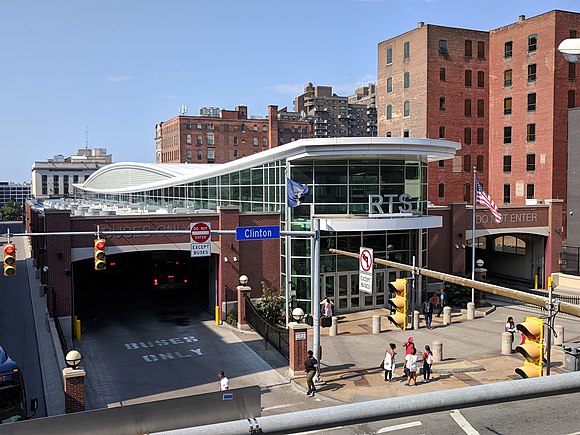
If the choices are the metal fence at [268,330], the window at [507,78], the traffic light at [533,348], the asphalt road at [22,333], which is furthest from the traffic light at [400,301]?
the window at [507,78]

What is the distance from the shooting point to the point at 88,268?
49312 millimetres

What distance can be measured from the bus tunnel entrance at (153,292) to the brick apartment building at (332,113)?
401 feet

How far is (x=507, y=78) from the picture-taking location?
55062mm

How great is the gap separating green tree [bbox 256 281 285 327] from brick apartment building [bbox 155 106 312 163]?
89825mm

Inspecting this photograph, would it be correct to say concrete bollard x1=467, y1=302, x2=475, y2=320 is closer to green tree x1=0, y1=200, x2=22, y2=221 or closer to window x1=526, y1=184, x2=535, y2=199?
window x1=526, y1=184, x2=535, y2=199

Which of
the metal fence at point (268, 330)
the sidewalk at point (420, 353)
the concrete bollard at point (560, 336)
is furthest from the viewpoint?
the concrete bollard at point (560, 336)

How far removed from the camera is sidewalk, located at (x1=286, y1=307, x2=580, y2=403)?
71.4 ft

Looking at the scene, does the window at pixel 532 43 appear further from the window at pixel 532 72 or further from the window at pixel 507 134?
the window at pixel 507 134

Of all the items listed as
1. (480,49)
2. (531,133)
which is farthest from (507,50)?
(531,133)

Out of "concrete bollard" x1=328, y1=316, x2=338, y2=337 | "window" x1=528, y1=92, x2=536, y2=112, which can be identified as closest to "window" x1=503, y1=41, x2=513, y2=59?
"window" x1=528, y1=92, x2=536, y2=112

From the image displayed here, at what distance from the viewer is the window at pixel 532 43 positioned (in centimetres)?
5241

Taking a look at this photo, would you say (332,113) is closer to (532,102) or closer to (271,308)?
(532,102)

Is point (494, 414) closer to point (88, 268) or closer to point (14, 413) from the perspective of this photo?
point (14, 413)

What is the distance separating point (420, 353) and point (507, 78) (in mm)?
38445
